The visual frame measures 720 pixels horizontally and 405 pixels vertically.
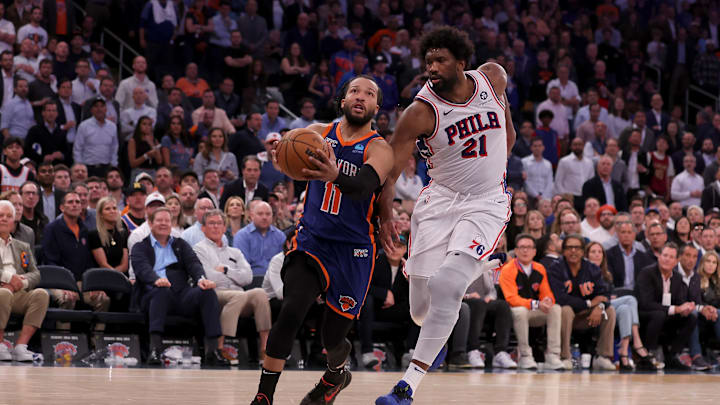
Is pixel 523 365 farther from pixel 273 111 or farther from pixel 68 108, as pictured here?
pixel 68 108

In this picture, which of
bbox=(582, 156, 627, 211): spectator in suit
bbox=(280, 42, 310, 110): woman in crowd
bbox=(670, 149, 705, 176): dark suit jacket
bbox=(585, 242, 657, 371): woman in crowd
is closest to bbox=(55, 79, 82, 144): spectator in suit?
bbox=(280, 42, 310, 110): woman in crowd

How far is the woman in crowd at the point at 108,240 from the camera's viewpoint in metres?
11.1

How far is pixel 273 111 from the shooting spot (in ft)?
51.3

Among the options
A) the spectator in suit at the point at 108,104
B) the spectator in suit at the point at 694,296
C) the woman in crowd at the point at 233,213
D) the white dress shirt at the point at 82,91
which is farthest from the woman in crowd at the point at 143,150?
the spectator in suit at the point at 694,296

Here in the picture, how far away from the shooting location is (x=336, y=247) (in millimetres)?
5855

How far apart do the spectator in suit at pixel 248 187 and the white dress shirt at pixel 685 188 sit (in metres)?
7.94

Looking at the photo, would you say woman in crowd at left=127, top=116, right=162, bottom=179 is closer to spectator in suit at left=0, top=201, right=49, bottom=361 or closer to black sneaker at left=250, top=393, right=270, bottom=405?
spectator in suit at left=0, top=201, right=49, bottom=361

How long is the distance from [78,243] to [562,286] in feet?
18.9

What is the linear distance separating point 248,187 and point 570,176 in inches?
237

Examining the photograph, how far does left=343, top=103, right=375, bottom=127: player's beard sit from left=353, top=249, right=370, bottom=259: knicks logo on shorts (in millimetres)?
749

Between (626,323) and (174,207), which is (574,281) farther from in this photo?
(174,207)

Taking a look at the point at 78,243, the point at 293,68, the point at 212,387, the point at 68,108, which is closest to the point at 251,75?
the point at 293,68

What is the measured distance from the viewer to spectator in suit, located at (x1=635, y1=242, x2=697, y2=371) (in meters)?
12.9

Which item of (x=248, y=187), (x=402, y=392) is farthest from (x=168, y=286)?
(x=402, y=392)
